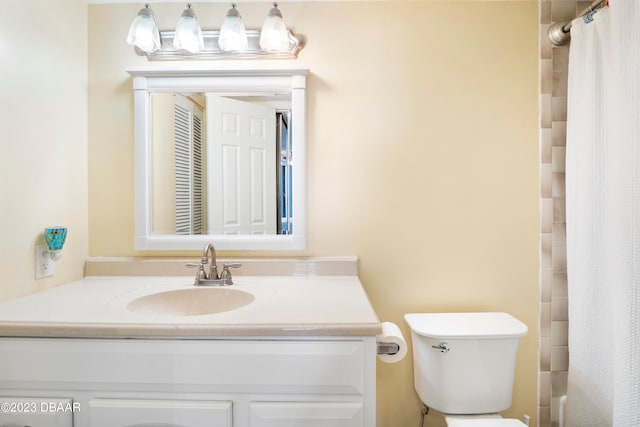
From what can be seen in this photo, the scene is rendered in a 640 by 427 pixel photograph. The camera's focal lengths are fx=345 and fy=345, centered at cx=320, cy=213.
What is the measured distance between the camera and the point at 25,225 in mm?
1218

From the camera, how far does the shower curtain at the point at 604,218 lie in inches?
40.8

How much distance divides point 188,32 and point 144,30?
18 centimetres

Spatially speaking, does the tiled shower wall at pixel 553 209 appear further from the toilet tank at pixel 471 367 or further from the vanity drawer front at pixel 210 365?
the vanity drawer front at pixel 210 365

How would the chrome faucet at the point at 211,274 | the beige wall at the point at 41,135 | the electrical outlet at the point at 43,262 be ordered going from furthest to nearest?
the chrome faucet at the point at 211,274 < the electrical outlet at the point at 43,262 < the beige wall at the point at 41,135

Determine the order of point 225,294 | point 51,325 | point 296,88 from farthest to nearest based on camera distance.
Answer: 1. point 296,88
2. point 225,294
3. point 51,325

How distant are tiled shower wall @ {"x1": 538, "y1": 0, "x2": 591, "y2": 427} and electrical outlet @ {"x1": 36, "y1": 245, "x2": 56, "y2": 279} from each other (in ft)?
6.61

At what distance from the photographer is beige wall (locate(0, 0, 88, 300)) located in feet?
3.77

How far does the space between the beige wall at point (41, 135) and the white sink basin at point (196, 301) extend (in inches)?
17.5

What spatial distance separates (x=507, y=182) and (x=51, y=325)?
172cm

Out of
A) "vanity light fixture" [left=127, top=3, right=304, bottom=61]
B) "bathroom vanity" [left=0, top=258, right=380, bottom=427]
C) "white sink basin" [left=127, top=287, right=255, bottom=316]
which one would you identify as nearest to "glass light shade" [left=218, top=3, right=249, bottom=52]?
"vanity light fixture" [left=127, top=3, right=304, bottom=61]

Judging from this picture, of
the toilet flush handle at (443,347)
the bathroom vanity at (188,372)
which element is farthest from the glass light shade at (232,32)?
the toilet flush handle at (443,347)

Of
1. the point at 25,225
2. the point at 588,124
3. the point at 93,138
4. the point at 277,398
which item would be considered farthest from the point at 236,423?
the point at 588,124

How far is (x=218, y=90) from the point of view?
4.91 feet

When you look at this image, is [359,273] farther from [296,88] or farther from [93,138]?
[93,138]
